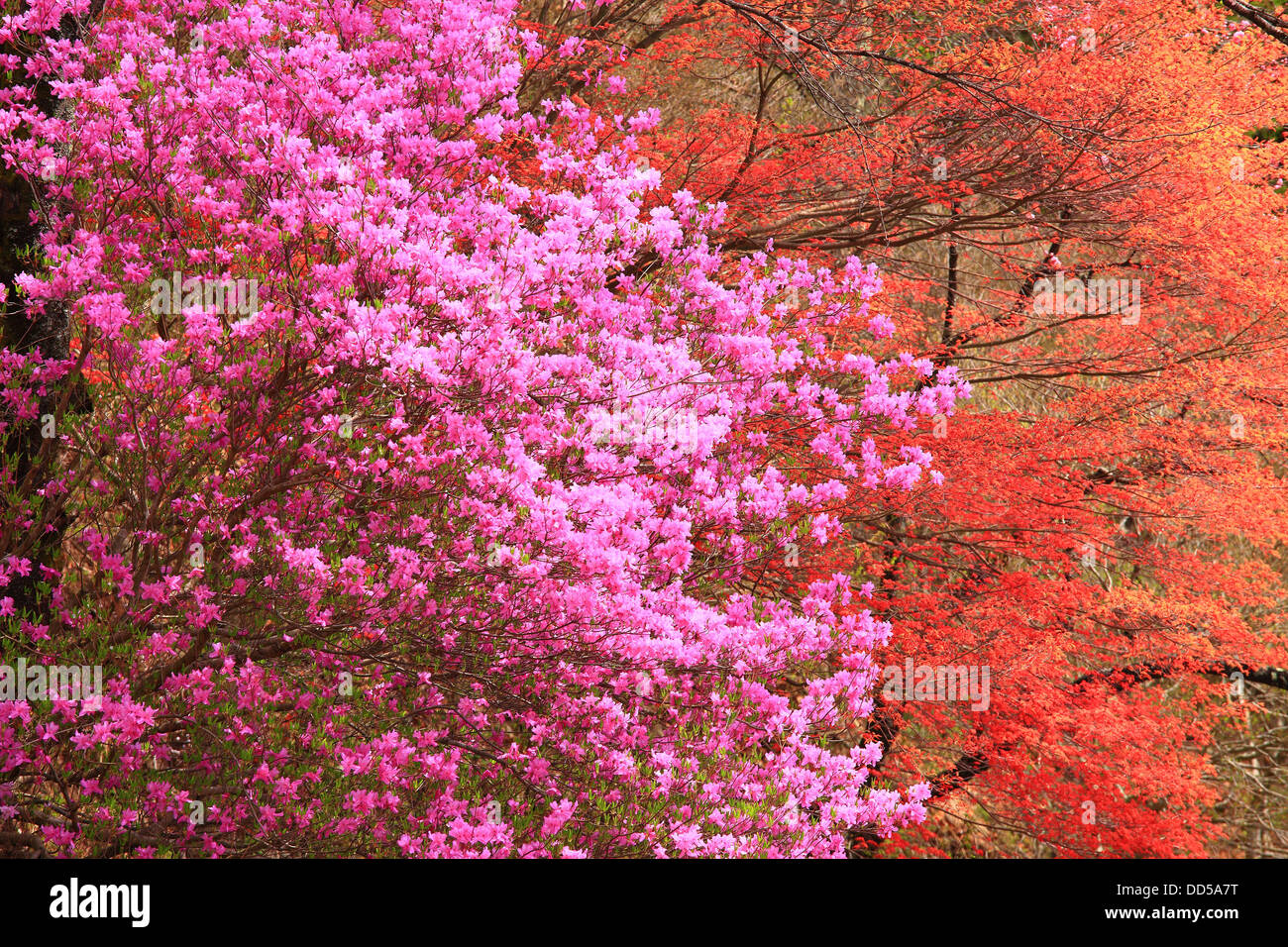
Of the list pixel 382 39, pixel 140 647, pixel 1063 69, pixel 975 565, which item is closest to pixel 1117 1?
pixel 1063 69

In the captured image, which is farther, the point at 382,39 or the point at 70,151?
the point at 382,39

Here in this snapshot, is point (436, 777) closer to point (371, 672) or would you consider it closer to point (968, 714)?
point (371, 672)

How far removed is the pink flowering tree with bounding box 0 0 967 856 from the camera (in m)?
3.93

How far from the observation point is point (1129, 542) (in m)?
11.2

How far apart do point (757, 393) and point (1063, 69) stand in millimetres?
5258

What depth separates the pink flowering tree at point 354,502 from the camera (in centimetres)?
393

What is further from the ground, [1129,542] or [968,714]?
[1129,542]

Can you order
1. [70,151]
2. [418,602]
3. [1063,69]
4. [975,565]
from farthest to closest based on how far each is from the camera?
1. [975,565]
2. [1063,69]
3. [70,151]
4. [418,602]
